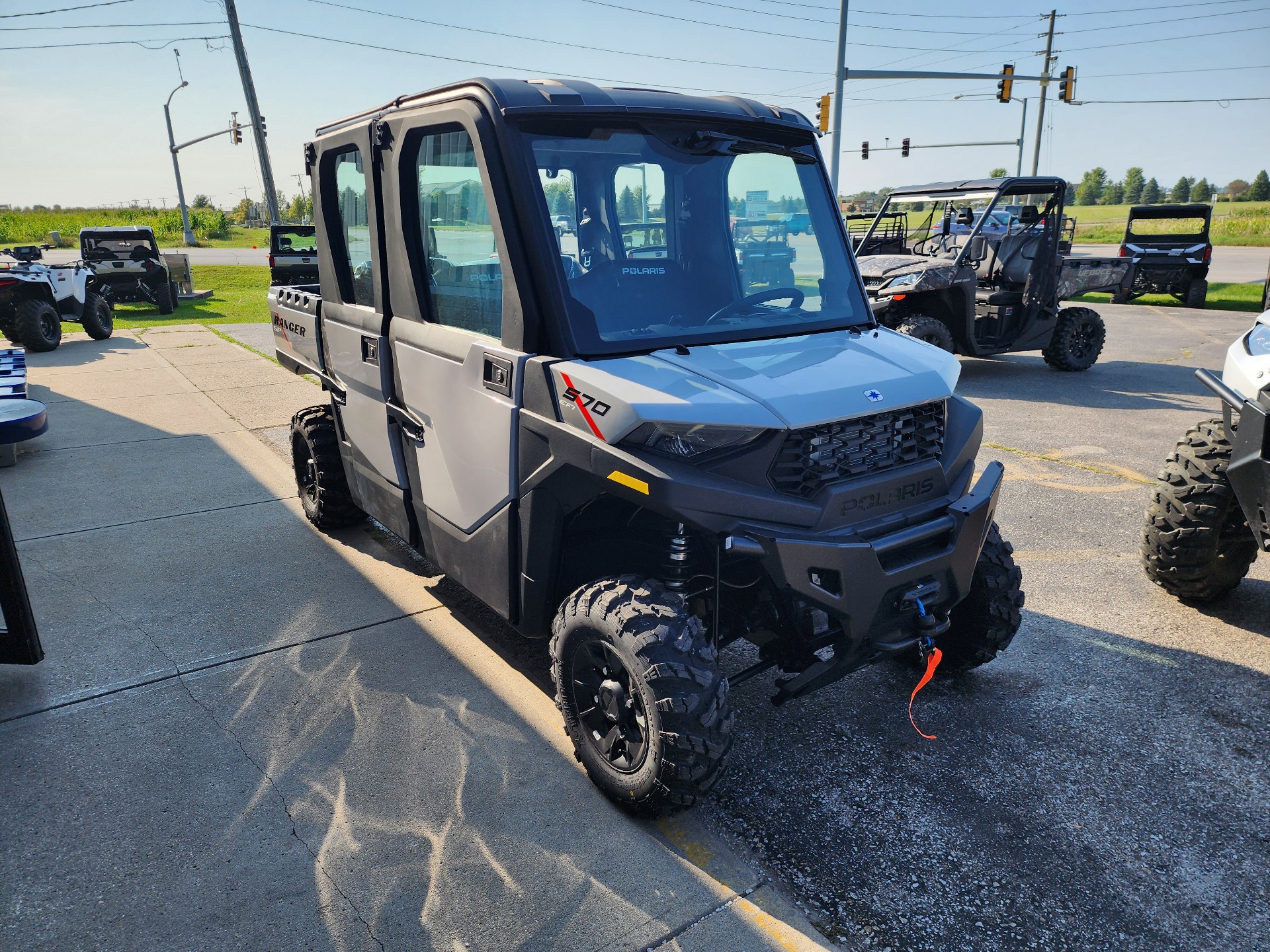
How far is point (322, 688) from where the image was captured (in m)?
3.69

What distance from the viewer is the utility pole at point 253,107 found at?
964 inches

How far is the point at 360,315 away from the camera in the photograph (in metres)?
4.12

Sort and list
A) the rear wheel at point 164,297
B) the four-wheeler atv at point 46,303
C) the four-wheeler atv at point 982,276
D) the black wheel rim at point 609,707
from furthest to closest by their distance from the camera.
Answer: the rear wheel at point 164,297 → the four-wheeler atv at point 46,303 → the four-wheeler atv at point 982,276 → the black wheel rim at point 609,707

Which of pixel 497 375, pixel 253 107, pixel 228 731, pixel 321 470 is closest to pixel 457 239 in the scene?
pixel 497 375

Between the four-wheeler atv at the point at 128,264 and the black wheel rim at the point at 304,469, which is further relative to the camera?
the four-wheeler atv at the point at 128,264

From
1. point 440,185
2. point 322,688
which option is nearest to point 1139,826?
point 322,688

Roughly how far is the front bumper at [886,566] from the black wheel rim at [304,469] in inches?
144

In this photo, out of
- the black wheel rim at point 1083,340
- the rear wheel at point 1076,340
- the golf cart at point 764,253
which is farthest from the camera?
the black wheel rim at point 1083,340

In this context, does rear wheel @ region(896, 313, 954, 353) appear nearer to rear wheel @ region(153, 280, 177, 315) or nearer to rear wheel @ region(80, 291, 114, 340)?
rear wheel @ region(80, 291, 114, 340)

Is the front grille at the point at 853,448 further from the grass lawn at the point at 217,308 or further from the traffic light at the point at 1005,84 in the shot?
the traffic light at the point at 1005,84

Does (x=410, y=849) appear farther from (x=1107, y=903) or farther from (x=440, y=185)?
(x=440, y=185)

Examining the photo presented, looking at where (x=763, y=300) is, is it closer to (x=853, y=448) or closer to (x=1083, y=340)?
(x=853, y=448)

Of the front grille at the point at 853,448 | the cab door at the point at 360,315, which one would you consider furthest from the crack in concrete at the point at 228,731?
the front grille at the point at 853,448

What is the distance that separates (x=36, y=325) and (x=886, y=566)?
14265 millimetres
